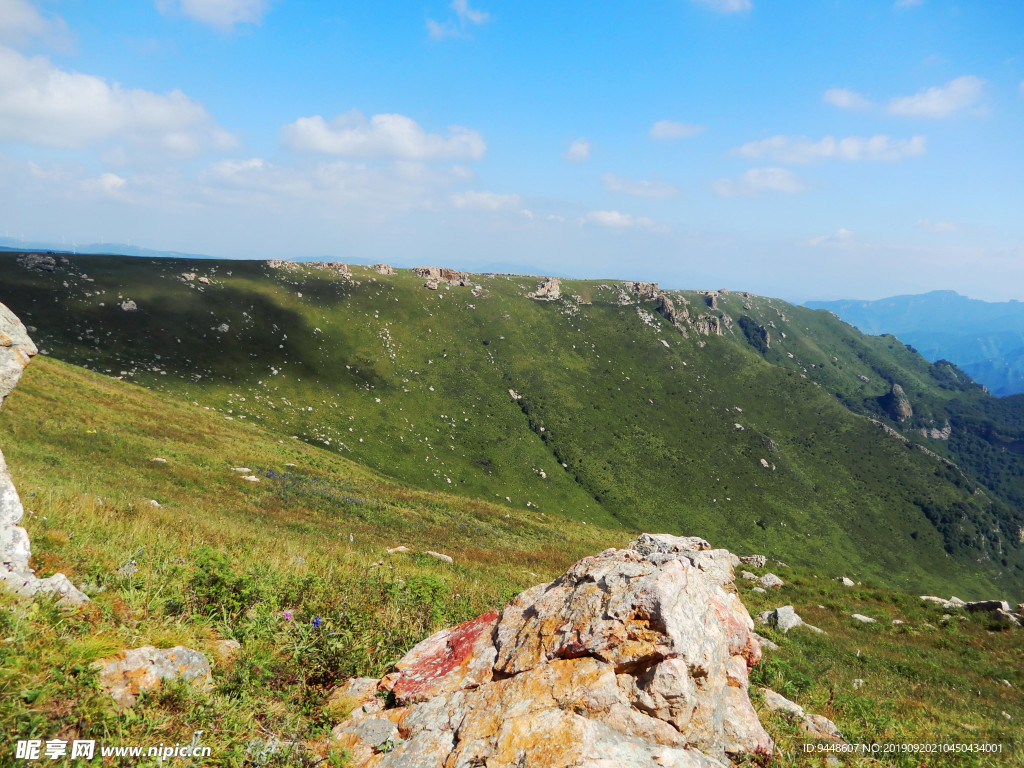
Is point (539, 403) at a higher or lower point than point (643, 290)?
lower

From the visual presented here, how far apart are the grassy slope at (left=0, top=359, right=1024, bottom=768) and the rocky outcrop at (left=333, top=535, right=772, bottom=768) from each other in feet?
2.58

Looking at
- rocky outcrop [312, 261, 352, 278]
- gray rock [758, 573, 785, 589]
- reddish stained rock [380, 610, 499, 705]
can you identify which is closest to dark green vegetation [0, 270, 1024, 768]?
reddish stained rock [380, 610, 499, 705]

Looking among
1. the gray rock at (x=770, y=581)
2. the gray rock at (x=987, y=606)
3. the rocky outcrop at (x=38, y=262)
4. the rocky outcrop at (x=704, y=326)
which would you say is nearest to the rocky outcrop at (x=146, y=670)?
the gray rock at (x=770, y=581)

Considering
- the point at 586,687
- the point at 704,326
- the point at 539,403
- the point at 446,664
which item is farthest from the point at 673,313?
the point at 586,687

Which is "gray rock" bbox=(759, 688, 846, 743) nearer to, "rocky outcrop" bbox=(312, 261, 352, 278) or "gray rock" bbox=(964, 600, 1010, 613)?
"gray rock" bbox=(964, 600, 1010, 613)

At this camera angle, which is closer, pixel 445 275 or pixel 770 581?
pixel 770 581

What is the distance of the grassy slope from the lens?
4836mm

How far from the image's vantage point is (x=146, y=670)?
5160 mm

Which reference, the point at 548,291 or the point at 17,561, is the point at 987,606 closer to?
the point at 17,561

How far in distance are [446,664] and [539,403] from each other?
11049 cm

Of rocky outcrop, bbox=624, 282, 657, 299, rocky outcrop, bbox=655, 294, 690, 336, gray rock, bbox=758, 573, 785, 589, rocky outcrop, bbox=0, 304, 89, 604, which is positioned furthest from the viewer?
→ rocky outcrop, bbox=624, 282, 657, 299

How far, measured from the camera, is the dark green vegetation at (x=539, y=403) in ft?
244

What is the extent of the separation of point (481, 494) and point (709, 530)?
5509 cm

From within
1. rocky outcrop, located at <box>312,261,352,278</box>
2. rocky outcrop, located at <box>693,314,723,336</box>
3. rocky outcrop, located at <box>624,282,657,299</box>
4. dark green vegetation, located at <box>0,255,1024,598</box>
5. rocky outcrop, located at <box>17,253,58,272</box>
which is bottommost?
dark green vegetation, located at <box>0,255,1024,598</box>
